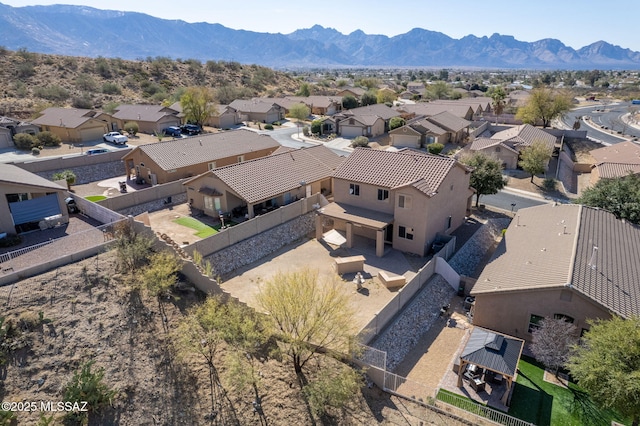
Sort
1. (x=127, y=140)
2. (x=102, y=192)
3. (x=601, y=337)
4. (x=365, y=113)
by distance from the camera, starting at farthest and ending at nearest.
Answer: (x=365, y=113)
(x=127, y=140)
(x=102, y=192)
(x=601, y=337)

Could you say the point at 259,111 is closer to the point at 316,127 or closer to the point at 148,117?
the point at 316,127

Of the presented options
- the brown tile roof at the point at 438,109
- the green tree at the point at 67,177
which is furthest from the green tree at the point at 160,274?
the brown tile roof at the point at 438,109

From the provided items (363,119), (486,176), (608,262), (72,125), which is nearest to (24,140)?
(72,125)

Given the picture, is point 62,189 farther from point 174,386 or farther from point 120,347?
point 174,386

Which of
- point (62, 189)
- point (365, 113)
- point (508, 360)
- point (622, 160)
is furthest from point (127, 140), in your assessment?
point (622, 160)

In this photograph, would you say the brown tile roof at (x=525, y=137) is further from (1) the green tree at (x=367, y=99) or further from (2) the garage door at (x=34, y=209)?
(2) the garage door at (x=34, y=209)

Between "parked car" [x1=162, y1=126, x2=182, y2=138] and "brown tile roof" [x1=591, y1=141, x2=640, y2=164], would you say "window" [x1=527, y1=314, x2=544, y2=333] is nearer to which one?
"brown tile roof" [x1=591, y1=141, x2=640, y2=164]
